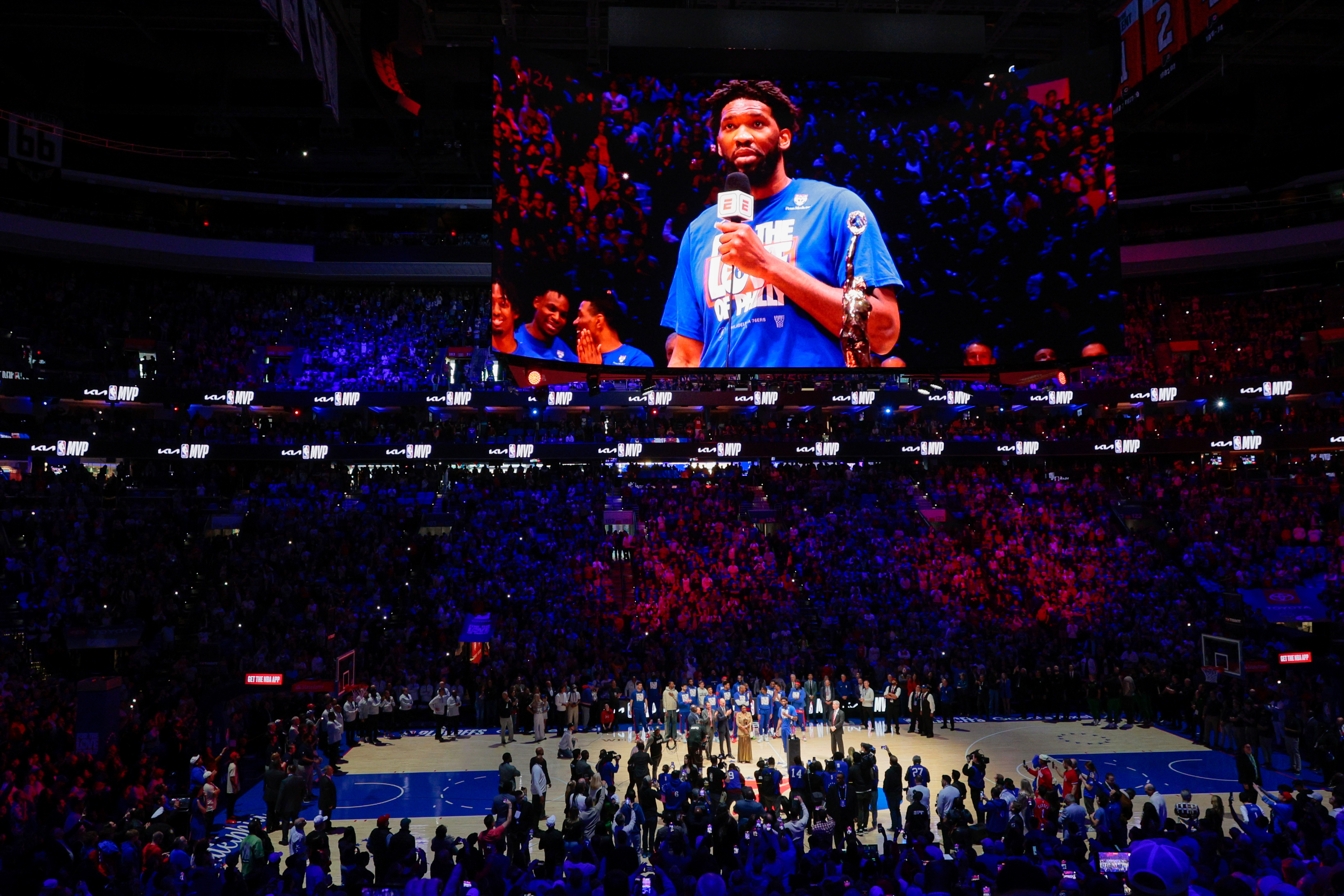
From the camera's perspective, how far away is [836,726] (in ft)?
70.0

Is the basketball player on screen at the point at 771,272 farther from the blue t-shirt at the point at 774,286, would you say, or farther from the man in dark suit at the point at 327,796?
the man in dark suit at the point at 327,796

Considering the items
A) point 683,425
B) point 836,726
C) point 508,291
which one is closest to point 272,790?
point 508,291

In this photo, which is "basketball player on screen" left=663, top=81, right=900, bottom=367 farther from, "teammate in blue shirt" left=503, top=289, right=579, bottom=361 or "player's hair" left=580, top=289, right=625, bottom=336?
"teammate in blue shirt" left=503, top=289, right=579, bottom=361

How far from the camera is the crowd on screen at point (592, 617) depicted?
15.5m

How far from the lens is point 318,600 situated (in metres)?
30.0

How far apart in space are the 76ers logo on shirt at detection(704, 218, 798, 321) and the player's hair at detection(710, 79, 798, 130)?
179 cm

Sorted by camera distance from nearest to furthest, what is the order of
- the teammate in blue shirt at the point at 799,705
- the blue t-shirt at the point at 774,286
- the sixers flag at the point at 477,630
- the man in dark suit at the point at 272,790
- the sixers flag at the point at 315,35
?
1. the sixers flag at the point at 315,35
2. the blue t-shirt at the point at 774,286
3. the man in dark suit at the point at 272,790
4. the teammate in blue shirt at the point at 799,705
5. the sixers flag at the point at 477,630

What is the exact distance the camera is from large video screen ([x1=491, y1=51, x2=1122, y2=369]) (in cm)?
1577

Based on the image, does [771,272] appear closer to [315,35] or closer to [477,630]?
[315,35]

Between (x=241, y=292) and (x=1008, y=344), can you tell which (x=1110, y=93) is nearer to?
(x=1008, y=344)

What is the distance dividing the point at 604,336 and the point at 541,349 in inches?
39.5

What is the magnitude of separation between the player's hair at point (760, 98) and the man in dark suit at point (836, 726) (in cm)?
1183

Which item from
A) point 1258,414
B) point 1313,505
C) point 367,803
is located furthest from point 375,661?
point 1258,414

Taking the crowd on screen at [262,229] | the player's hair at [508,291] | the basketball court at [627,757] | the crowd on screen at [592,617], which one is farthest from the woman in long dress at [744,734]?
the crowd on screen at [262,229]
